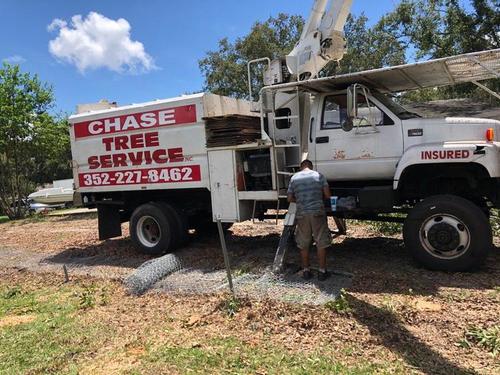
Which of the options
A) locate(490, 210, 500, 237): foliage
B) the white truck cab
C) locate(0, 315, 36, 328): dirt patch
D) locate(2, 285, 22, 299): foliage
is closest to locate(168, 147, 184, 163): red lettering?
the white truck cab

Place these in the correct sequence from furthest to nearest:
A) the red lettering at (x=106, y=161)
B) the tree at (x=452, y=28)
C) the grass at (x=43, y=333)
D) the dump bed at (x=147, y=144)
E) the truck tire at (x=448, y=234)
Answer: the tree at (x=452, y=28) → the red lettering at (x=106, y=161) → the dump bed at (x=147, y=144) → the truck tire at (x=448, y=234) → the grass at (x=43, y=333)

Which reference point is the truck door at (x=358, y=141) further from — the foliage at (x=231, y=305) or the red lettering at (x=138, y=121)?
the foliage at (x=231, y=305)

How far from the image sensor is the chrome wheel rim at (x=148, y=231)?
9.16 m

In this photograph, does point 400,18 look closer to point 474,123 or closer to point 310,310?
point 474,123

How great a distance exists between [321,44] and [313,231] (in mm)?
3687

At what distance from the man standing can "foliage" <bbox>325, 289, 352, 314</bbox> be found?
1009 mm

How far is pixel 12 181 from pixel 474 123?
22.2 metres

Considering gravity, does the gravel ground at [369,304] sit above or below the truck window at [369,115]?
below

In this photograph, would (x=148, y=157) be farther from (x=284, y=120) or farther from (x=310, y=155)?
(x=310, y=155)

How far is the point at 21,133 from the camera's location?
21.5m

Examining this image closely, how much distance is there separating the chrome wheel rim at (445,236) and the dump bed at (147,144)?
3.68 meters

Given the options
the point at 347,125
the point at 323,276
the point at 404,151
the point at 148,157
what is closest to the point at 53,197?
the point at 148,157

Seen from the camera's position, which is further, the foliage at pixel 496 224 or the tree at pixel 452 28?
the tree at pixel 452 28

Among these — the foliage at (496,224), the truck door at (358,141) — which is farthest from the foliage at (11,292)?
the foliage at (496,224)
